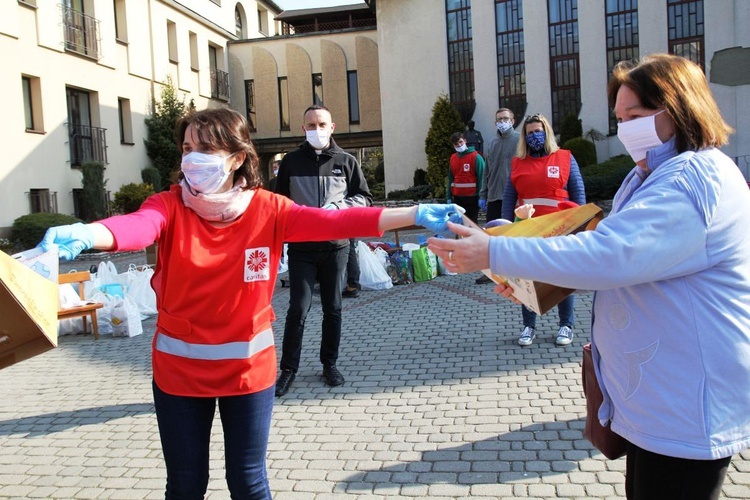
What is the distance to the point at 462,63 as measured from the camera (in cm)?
2648

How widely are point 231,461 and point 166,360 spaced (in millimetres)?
473

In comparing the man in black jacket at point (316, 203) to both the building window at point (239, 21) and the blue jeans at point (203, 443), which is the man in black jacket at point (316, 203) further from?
the building window at point (239, 21)

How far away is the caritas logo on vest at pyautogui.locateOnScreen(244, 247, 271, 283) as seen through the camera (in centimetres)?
277

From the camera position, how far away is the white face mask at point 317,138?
223 inches

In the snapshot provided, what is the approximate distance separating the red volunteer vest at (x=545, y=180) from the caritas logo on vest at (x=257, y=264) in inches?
168

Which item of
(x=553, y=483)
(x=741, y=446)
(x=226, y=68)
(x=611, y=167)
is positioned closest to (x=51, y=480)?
(x=553, y=483)

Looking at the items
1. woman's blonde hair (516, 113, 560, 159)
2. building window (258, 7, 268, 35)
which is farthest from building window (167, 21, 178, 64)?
woman's blonde hair (516, 113, 560, 159)

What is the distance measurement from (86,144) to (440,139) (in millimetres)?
12620

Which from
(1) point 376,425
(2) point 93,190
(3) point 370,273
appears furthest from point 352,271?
(2) point 93,190

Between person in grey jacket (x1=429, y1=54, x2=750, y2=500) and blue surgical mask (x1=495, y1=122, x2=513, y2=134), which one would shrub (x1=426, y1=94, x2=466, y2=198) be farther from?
person in grey jacket (x1=429, y1=54, x2=750, y2=500)

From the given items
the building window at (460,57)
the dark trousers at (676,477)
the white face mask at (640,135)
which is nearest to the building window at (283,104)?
the building window at (460,57)

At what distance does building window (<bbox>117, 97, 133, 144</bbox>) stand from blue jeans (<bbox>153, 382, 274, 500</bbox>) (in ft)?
84.2

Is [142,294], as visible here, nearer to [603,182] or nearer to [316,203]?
[316,203]

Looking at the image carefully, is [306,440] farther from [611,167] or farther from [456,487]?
[611,167]
